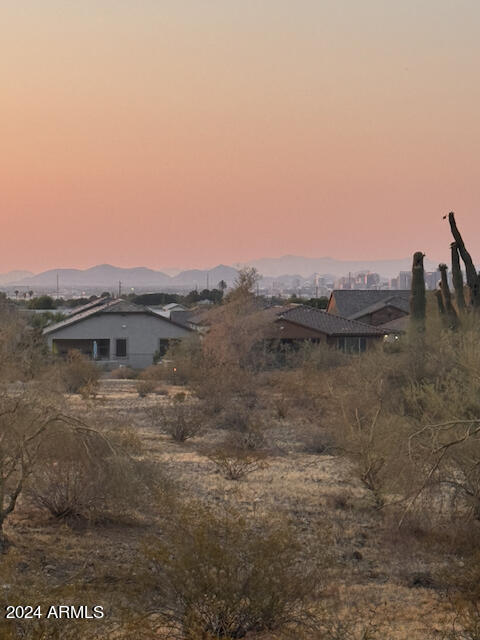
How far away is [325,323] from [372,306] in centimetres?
1454

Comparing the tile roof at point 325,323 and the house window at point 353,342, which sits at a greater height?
the tile roof at point 325,323

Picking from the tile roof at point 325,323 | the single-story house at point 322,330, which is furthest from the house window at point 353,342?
the tile roof at point 325,323

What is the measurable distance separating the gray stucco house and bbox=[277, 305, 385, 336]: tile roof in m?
6.76

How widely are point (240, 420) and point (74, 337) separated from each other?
27.1 meters

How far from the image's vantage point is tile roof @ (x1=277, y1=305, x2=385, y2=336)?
49.2m

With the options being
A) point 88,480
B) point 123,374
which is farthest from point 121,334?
point 88,480

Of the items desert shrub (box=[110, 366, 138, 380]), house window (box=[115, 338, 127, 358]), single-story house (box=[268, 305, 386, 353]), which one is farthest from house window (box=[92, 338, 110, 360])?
single-story house (box=[268, 305, 386, 353])

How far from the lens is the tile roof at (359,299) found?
65.2 metres

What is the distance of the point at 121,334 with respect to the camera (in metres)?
52.9

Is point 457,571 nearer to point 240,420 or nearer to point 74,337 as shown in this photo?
point 240,420

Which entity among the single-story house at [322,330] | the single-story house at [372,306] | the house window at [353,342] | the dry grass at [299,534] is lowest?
the dry grass at [299,534]

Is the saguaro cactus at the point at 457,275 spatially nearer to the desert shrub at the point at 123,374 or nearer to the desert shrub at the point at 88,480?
the desert shrub at the point at 88,480

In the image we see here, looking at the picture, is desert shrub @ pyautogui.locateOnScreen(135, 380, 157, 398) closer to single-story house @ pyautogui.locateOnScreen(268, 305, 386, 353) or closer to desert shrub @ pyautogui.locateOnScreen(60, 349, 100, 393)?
desert shrub @ pyautogui.locateOnScreen(60, 349, 100, 393)

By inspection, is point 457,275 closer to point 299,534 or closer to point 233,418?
point 233,418
